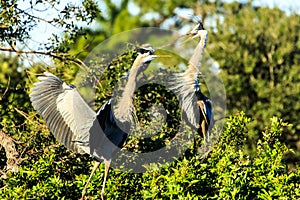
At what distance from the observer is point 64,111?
21.0ft

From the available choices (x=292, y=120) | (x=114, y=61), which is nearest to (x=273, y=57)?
(x=292, y=120)

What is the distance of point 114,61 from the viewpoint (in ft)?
26.1

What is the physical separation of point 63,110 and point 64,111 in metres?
0.01

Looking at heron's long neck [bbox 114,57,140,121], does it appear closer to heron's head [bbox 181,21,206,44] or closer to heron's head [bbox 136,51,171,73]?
heron's head [bbox 136,51,171,73]

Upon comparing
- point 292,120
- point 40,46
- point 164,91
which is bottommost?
point 292,120

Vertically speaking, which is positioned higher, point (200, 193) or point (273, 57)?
point (273, 57)

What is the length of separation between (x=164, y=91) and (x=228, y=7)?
13681 millimetres

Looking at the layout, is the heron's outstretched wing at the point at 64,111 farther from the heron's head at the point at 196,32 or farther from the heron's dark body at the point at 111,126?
the heron's head at the point at 196,32

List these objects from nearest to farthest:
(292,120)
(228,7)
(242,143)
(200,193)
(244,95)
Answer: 1. (200,193)
2. (242,143)
3. (292,120)
4. (244,95)
5. (228,7)

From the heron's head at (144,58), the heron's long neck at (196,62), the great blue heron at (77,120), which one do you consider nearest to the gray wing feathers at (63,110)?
the great blue heron at (77,120)

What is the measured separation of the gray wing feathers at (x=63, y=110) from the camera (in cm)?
623

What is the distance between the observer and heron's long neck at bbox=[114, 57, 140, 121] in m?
6.84

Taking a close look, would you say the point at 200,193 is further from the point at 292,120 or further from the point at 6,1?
the point at 292,120

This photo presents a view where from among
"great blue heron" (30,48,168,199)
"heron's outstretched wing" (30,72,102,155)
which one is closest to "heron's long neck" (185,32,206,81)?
"great blue heron" (30,48,168,199)
